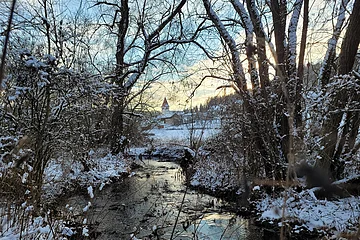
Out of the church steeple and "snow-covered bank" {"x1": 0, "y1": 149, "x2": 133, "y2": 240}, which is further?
the church steeple

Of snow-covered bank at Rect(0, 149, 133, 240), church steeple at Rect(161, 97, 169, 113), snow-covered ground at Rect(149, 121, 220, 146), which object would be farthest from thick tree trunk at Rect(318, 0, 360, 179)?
church steeple at Rect(161, 97, 169, 113)

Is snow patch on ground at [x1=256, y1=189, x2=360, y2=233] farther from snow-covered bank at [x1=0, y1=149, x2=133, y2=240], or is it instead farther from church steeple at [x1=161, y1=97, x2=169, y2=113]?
church steeple at [x1=161, y1=97, x2=169, y2=113]

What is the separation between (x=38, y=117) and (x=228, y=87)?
512 cm

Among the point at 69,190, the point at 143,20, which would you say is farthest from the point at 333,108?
the point at 143,20

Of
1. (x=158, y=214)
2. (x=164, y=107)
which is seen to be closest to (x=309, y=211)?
(x=158, y=214)

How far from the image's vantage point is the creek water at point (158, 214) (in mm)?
5621

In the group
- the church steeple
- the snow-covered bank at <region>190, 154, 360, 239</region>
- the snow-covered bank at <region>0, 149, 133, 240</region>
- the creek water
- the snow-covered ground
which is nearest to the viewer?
the snow-covered ground

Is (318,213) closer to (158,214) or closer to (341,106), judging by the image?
(341,106)

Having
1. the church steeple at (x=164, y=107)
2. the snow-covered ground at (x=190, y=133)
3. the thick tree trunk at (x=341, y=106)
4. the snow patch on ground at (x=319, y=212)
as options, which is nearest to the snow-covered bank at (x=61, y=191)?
the snow-covered ground at (x=190, y=133)

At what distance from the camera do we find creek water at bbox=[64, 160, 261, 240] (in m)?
5.62

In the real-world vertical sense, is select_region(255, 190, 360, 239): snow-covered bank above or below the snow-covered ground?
below

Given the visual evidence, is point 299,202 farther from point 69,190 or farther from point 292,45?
point 69,190

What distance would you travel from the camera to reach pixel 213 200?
25.9ft

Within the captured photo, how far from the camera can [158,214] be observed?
6.94 m
